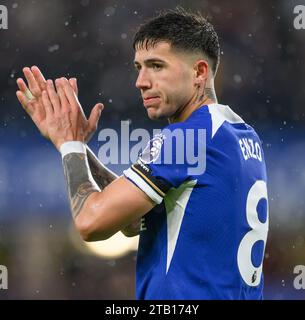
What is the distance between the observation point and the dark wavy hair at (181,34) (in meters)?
2.48

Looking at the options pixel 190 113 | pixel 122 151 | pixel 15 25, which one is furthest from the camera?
pixel 15 25

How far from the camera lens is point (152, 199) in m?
2.22

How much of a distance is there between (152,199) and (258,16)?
14.9 ft

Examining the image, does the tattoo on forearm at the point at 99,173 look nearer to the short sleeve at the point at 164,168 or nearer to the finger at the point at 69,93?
the finger at the point at 69,93

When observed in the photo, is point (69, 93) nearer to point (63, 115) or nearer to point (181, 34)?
point (63, 115)

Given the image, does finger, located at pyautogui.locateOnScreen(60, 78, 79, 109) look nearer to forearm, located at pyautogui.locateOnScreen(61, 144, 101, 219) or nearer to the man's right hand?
the man's right hand

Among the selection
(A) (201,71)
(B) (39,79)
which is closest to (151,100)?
(A) (201,71)

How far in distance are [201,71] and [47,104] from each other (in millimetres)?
574

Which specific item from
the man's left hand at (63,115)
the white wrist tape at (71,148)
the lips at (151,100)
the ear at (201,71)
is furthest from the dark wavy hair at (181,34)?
the white wrist tape at (71,148)

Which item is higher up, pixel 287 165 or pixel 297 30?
pixel 297 30

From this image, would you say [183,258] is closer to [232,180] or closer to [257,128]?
[232,180]

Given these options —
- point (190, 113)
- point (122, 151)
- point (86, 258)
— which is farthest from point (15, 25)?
point (190, 113)

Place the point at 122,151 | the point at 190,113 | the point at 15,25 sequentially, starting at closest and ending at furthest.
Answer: the point at 190,113 → the point at 122,151 → the point at 15,25

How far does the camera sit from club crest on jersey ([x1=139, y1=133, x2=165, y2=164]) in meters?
2.27
